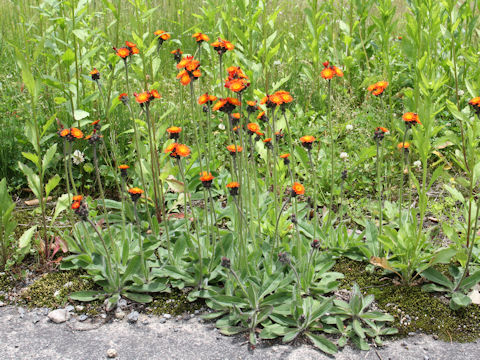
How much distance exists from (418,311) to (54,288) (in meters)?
1.87

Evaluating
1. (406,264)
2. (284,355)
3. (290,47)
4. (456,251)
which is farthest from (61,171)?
(290,47)

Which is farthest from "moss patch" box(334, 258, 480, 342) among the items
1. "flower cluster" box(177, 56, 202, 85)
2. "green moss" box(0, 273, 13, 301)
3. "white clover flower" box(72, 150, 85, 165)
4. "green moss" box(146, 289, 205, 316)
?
"white clover flower" box(72, 150, 85, 165)

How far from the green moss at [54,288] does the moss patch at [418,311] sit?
56.0 inches

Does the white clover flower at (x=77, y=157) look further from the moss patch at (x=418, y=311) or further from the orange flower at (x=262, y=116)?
the moss patch at (x=418, y=311)

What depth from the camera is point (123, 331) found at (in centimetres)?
214

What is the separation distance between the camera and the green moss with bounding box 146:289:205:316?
227 centimetres

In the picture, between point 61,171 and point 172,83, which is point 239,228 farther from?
point 172,83

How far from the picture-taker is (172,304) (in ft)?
7.59

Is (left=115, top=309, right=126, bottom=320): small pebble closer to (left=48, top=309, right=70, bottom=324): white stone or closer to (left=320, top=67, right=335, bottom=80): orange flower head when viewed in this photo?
(left=48, top=309, right=70, bottom=324): white stone

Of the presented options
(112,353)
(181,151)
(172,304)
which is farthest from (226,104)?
(112,353)

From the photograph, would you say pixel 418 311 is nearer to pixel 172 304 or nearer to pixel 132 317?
pixel 172 304

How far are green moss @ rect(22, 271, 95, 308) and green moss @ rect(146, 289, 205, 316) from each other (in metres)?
0.38

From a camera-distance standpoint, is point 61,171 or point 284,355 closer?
point 284,355

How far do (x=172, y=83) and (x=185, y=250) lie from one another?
2.61 meters
